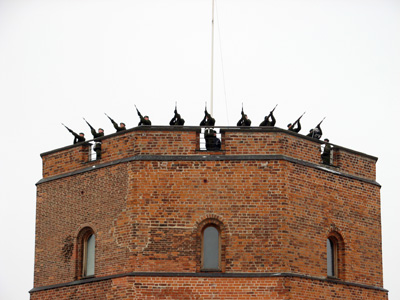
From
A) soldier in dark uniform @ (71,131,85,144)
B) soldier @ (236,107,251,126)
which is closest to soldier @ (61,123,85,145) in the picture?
soldier in dark uniform @ (71,131,85,144)

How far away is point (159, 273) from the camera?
115ft

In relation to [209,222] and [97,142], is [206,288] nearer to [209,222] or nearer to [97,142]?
[209,222]

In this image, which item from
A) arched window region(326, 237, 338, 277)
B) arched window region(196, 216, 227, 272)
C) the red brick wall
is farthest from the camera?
arched window region(326, 237, 338, 277)

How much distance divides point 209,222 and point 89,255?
417cm

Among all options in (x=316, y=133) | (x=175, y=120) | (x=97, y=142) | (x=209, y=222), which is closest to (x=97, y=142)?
(x=97, y=142)

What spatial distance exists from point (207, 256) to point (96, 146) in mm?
5171

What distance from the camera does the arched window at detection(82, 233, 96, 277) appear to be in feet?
121

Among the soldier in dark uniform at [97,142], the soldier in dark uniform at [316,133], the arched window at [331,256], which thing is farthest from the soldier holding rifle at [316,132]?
the soldier in dark uniform at [97,142]

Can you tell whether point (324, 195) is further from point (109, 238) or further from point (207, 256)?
point (109, 238)

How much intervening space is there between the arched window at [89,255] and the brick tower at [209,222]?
0.03 metres

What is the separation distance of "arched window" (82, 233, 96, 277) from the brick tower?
31 mm

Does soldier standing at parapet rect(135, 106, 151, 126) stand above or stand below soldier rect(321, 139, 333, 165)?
above

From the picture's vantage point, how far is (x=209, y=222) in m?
35.4

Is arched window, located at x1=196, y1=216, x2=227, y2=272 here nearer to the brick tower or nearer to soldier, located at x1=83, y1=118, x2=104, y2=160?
the brick tower
